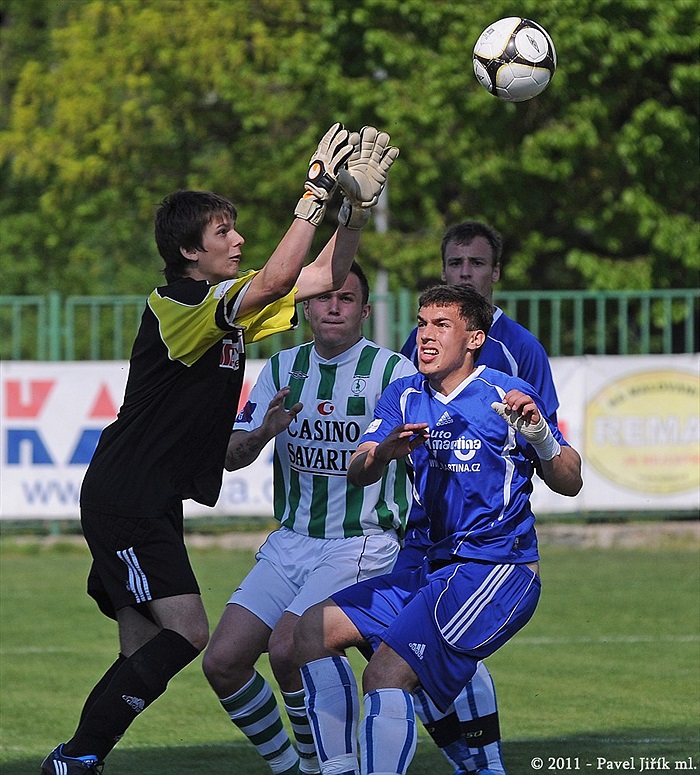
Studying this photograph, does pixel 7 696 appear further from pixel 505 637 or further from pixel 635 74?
pixel 635 74

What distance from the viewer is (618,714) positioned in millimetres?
7035

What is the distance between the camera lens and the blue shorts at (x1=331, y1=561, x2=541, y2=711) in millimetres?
4863

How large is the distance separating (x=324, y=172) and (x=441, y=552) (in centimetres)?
144

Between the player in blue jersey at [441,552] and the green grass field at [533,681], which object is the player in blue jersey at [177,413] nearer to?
the player in blue jersey at [441,552]

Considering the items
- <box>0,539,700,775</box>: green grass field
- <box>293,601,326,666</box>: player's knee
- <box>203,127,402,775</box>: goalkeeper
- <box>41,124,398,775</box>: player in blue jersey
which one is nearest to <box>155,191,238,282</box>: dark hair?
<box>41,124,398,775</box>: player in blue jersey

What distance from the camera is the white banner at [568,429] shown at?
1335cm

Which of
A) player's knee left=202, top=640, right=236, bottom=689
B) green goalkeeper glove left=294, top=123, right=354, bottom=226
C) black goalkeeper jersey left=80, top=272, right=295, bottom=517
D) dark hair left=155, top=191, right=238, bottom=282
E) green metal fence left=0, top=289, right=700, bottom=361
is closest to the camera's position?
green goalkeeper glove left=294, top=123, right=354, bottom=226

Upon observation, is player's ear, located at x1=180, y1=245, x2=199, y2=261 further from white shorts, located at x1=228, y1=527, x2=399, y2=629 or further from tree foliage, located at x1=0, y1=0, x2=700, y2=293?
tree foliage, located at x1=0, y1=0, x2=700, y2=293

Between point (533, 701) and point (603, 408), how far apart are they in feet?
20.8

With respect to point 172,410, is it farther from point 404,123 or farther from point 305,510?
point 404,123

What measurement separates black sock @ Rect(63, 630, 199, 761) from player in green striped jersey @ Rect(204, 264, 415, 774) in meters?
0.54

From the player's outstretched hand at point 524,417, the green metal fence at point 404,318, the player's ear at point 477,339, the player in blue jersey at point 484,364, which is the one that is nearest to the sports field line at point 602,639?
the player in blue jersey at point 484,364

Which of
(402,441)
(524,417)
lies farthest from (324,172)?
(524,417)

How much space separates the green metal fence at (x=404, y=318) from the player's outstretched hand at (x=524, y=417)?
29.9ft
